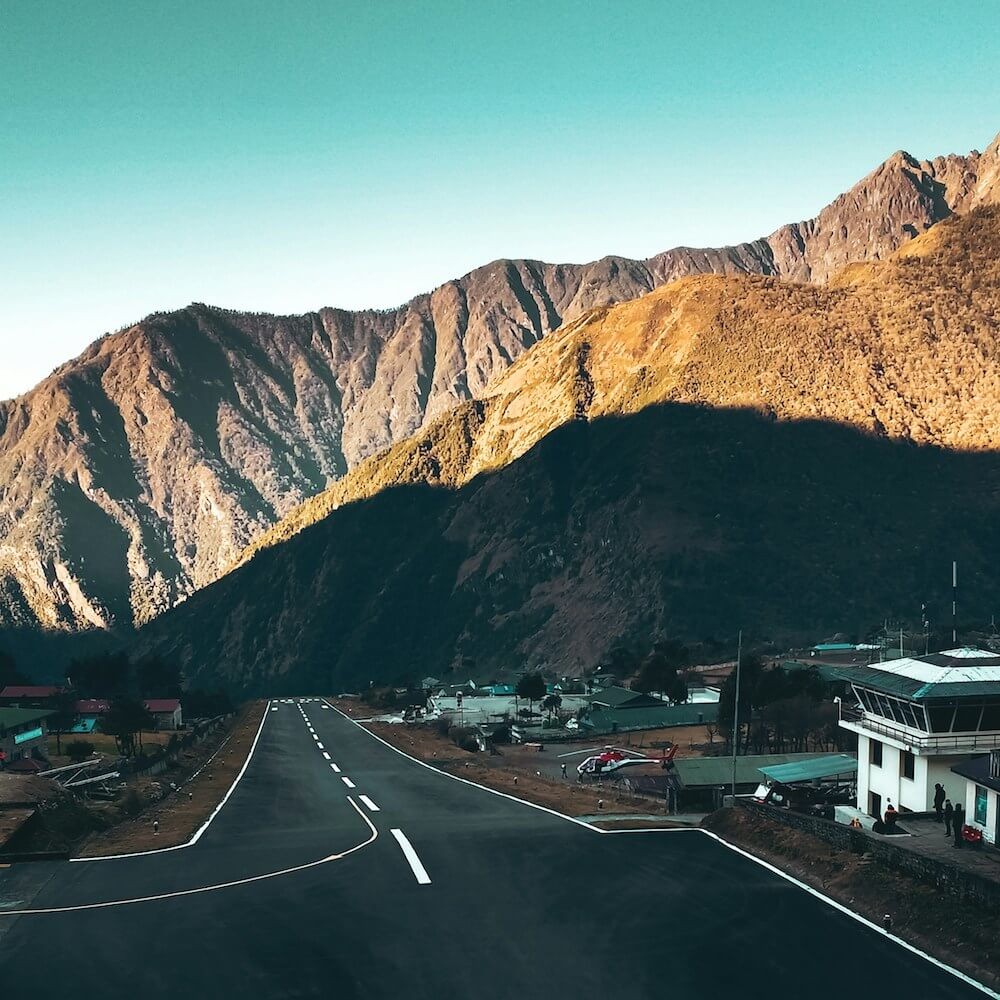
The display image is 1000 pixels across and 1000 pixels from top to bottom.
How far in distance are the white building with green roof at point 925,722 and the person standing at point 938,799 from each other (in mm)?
447

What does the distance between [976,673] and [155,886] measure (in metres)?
31.8

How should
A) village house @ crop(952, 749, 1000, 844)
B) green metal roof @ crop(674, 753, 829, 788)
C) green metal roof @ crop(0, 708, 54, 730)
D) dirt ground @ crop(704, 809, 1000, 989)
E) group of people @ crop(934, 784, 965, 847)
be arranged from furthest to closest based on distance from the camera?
green metal roof @ crop(0, 708, 54, 730)
green metal roof @ crop(674, 753, 829, 788)
group of people @ crop(934, 784, 965, 847)
village house @ crop(952, 749, 1000, 844)
dirt ground @ crop(704, 809, 1000, 989)

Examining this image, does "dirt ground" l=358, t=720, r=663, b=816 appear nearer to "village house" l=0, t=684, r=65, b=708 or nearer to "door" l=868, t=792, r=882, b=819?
"door" l=868, t=792, r=882, b=819

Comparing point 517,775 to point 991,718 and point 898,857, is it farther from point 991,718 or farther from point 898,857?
point 898,857

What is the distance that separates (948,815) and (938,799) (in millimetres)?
3516

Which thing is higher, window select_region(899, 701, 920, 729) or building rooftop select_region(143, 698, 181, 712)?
window select_region(899, 701, 920, 729)

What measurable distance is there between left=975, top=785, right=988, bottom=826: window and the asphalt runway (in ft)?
26.0

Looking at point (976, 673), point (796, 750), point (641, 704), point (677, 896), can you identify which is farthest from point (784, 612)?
point (677, 896)

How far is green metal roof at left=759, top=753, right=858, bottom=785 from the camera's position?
53.0m

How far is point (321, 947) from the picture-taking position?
2888 centimetres

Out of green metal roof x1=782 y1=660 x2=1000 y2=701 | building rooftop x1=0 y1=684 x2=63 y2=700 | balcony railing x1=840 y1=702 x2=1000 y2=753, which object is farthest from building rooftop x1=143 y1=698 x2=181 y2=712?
balcony railing x1=840 y1=702 x2=1000 y2=753

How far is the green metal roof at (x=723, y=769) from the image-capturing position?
192 ft

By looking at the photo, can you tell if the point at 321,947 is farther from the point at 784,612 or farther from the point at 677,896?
the point at 784,612

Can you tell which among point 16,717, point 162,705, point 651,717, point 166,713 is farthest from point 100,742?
point 651,717
